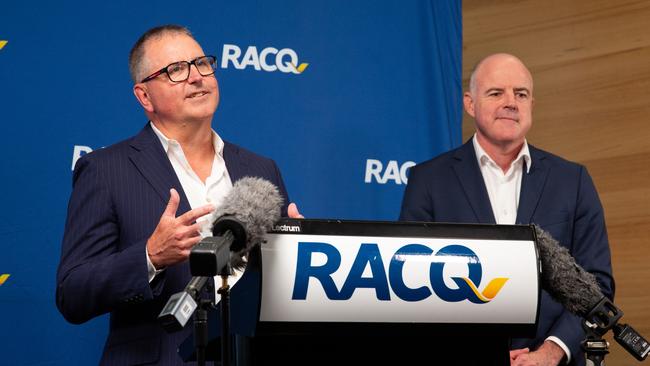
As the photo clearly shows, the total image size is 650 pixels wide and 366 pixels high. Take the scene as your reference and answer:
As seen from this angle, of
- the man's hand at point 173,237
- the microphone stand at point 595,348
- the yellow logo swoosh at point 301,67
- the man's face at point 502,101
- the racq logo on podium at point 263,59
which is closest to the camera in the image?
the microphone stand at point 595,348

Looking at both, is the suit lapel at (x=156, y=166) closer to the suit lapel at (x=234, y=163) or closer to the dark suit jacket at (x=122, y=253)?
the dark suit jacket at (x=122, y=253)

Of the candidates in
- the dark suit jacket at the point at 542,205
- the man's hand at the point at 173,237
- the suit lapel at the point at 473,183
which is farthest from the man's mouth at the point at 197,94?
the suit lapel at the point at 473,183

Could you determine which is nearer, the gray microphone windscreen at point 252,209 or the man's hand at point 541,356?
the gray microphone windscreen at point 252,209

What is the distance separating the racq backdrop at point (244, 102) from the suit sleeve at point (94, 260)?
0.75 m

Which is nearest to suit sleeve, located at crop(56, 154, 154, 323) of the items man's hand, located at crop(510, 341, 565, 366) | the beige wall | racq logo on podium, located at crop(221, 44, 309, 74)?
man's hand, located at crop(510, 341, 565, 366)

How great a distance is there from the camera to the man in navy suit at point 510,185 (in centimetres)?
285

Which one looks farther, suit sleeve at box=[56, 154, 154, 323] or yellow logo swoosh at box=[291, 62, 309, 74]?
yellow logo swoosh at box=[291, 62, 309, 74]

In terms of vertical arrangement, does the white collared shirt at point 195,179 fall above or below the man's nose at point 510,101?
below

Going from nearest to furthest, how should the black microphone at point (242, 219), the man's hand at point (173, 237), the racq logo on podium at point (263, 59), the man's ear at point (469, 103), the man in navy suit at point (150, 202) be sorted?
the black microphone at point (242, 219) → the man's hand at point (173, 237) → the man in navy suit at point (150, 202) → the man's ear at point (469, 103) → the racq logo on podium at point (263, 59)

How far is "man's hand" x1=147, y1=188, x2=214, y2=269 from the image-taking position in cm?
178

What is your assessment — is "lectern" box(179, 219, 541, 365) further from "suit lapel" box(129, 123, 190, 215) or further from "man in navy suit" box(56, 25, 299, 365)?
"suit lapel" box(129, 123, 190, 215)

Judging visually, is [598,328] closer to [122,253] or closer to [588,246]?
[122,253]

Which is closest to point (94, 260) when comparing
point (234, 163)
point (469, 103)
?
point (234, 163)

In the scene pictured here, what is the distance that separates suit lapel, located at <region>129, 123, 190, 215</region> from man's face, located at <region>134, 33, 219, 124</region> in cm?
11
